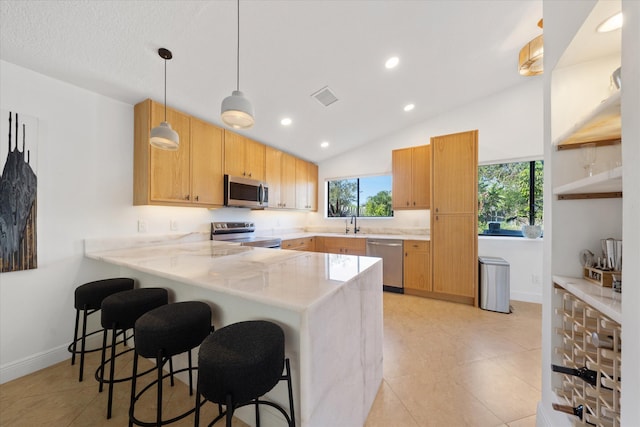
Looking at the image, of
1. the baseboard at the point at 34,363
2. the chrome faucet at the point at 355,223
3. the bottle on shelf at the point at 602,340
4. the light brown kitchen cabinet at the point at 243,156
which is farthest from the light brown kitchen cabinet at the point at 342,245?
the baseboard at the point at 34,363

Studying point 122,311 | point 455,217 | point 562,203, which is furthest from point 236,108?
point 455,217

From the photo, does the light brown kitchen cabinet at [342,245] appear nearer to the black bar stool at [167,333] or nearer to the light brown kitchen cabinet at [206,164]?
the light brown kitchen cabinet at [206,164]

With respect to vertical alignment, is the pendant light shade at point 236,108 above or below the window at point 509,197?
above

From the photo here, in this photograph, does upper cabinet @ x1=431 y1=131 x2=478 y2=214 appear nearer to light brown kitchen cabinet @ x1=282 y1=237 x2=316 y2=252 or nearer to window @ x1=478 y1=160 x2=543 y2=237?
window @ x1=478 y1=160 x2=543 y2=237

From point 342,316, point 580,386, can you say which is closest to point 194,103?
point 342,316

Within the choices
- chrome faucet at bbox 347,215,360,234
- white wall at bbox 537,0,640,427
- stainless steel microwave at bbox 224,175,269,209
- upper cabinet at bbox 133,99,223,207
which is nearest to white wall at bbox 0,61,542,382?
upper cabinet at bbox 133,99,223,207

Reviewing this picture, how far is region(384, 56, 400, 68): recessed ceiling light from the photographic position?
2.41 meters

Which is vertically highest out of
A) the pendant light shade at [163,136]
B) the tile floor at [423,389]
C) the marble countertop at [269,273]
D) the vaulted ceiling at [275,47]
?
the vaulted ceiling at [275,47]

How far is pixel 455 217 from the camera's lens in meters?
3.21

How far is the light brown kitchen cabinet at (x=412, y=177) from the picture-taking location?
12.1 feet

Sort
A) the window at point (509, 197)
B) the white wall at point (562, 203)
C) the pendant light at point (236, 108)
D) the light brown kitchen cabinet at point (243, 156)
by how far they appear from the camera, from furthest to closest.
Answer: the window at point (509, 197)
the light brown kitchen cabinet at point (243, 156)
the pendant light at point (236, 108)
the white wall at point (562, 203)

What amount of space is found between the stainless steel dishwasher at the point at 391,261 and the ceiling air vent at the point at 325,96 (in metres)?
2.18

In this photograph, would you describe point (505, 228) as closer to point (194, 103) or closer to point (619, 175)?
point (619, 175)

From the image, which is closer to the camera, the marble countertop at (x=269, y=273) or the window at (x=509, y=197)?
the marble countertop at (x=269, y=273)
